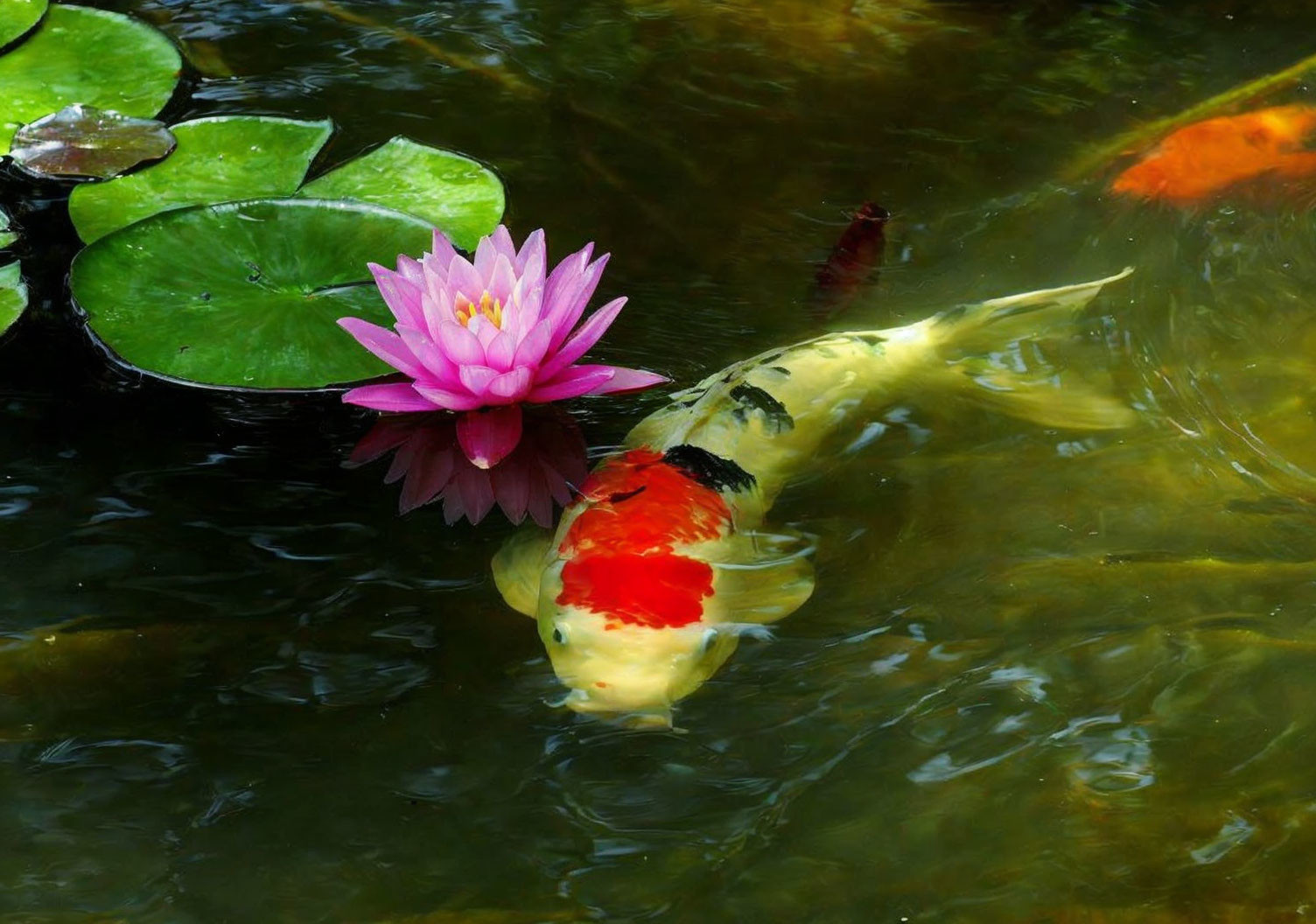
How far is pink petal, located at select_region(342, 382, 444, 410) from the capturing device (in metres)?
1.82

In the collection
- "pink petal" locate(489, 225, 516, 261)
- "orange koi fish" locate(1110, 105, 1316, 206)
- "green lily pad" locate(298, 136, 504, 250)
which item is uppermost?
"orange koi fish" locate(1110, 105, 1316, 206)

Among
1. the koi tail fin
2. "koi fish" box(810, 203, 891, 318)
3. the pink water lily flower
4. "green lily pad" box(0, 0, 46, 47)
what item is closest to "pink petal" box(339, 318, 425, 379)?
the pink water lily flower

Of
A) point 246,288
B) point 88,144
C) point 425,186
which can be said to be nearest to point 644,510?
point 246,288

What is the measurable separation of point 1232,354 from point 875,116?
1.02 m

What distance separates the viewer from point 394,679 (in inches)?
58.5

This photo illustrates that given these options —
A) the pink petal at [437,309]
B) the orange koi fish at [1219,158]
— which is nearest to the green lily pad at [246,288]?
the pink petal at [437,309]

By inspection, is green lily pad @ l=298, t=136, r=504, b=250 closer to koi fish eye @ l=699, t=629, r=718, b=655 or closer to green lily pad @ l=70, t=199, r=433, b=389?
green lily pad @ l=70, t=199, r=433, b=389

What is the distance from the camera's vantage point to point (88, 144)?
236 cm

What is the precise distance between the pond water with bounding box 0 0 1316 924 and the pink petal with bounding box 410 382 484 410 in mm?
153

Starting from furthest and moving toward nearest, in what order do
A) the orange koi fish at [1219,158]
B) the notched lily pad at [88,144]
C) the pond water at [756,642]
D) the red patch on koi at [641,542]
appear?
the orange koi fish at [1219,158] < the notched lily pad at [88,144] < the red patch on koi at [641,542] < the pond water at [756,642]

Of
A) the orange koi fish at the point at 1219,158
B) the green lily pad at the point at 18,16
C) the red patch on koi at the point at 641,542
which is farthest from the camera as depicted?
the green lily pad at the point at 18,16

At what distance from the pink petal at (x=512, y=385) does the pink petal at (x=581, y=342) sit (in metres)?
0.03

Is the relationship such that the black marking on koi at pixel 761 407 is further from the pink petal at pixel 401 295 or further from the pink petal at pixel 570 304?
the pink petal at pixel 401 295

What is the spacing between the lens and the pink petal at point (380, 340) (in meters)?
1.82
